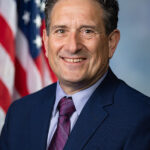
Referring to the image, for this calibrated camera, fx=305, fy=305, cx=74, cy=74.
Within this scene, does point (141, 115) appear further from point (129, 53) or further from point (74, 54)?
point (129, 53)

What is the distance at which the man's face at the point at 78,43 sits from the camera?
6.58 ft

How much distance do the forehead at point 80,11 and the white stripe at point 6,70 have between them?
157 centimetres

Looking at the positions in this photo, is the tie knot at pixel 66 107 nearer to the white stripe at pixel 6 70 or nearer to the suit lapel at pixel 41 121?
the suit lapel at pixel 41 121

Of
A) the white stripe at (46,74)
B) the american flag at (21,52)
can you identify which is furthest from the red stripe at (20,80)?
the white stripe at (46,74)

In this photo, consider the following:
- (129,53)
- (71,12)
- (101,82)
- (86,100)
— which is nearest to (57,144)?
(86,100)

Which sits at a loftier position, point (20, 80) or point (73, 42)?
point (73, 42)

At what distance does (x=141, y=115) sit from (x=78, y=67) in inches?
21.3

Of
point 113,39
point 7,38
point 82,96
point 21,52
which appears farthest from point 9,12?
point 82,96

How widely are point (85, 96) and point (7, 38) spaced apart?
5.74ft

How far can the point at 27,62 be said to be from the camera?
3676 millimetres

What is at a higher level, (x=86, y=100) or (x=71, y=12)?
(x=71, y=12)

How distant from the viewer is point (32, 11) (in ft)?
12.3

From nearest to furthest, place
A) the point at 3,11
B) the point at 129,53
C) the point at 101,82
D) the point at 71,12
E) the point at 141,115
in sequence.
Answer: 1. the point at 141,115
2. the point at 71,12
3. the point at 101,82
4. the point at 3,11
5. the point at 129,53

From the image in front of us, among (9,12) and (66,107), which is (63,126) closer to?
(66,107)
